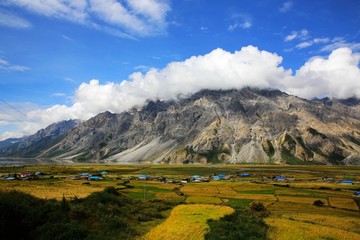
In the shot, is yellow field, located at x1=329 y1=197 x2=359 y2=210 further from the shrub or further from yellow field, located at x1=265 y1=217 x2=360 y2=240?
the shrub

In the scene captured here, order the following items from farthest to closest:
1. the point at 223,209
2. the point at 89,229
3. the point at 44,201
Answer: the point at 223,209
the point at 44,201
the point at 89,229

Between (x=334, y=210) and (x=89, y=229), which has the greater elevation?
(x=89, y=229)

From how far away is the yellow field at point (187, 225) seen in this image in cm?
3694

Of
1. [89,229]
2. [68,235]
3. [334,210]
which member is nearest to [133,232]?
[89,229]

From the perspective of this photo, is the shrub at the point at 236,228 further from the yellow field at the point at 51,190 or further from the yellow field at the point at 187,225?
the yellow field at the point at 51,190

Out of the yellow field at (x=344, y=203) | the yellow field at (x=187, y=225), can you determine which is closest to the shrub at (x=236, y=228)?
the yellow field at (x=187, y=225)

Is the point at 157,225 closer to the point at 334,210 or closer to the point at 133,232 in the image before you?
the point at 133,232

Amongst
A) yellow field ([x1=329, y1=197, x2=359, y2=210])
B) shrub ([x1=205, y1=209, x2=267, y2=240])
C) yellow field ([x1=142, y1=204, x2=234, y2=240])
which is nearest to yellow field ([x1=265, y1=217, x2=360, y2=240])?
shrub ([x1=205, y1=209, x2=267, y2=240])

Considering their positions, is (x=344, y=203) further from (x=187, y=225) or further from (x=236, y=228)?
(x=187, y=225)

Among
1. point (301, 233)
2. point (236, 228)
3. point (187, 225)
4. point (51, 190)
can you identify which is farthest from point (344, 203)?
point (51, 190)

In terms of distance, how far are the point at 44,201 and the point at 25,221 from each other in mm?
8397

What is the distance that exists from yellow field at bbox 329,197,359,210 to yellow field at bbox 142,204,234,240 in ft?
132

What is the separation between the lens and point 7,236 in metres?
31.5

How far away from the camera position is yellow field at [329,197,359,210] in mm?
76706
